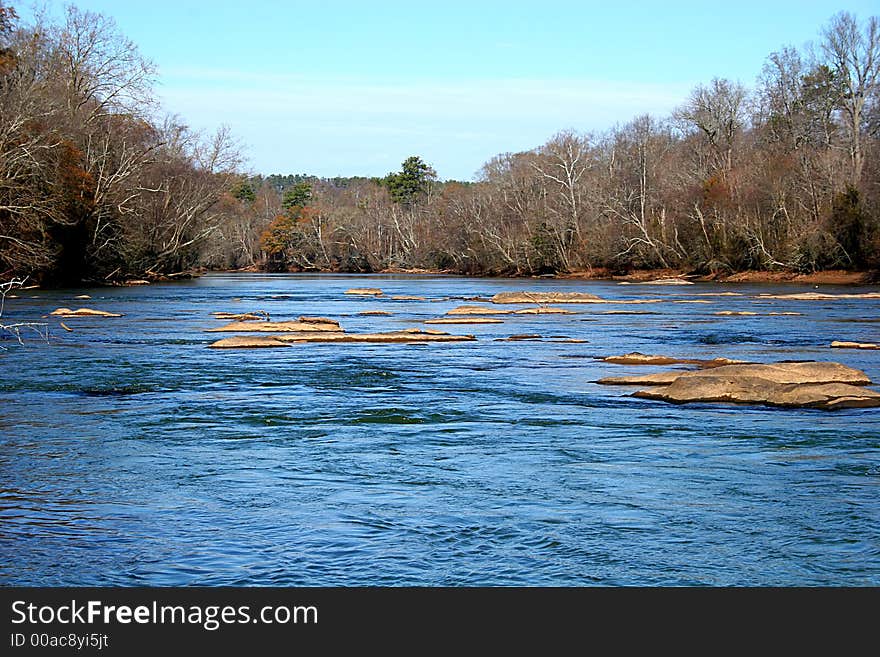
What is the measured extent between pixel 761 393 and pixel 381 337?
37.7 feet

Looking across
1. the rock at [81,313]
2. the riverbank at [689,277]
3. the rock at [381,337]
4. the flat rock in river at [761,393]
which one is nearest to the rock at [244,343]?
the rock at [381,337]

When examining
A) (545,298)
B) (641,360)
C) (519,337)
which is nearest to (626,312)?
(545,298)

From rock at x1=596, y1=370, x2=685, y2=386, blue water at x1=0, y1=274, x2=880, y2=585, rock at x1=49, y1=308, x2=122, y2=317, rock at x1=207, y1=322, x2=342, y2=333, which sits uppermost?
rock at x1=49, y1=308, x2=122, y2=317

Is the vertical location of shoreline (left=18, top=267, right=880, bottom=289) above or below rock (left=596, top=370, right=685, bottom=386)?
above

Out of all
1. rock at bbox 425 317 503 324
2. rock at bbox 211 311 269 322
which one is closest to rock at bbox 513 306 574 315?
rock at bbox 425 317 503 324

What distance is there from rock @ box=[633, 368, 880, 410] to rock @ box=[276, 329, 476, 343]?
9.93 metres

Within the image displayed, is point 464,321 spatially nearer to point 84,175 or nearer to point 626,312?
point 626,312

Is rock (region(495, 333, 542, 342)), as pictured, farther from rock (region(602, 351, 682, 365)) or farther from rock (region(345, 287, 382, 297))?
rock (region(345, 287, 382, 297))

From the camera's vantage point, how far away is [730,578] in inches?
285

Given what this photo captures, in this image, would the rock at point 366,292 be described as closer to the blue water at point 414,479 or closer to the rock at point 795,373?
the blue water at point 414,479

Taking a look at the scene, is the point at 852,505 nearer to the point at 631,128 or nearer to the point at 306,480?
the point at 306,480

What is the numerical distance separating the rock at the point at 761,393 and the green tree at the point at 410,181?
124565 mm

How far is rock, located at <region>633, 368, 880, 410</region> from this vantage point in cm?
1422

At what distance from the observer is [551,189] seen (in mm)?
91188
